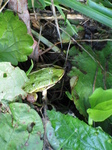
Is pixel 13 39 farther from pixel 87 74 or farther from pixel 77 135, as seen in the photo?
pixel 77 135

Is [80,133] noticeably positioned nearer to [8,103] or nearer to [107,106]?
[107,106]

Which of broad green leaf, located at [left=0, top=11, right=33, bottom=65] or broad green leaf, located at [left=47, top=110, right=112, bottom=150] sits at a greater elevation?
broad green leaf, located at [left=0, top=11, right=33, bottom=65]

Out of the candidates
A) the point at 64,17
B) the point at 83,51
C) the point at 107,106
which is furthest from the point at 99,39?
the point at 107,106

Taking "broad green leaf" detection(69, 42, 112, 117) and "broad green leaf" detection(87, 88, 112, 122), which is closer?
"broad green leaf" detection(87, 88, 112, 122)

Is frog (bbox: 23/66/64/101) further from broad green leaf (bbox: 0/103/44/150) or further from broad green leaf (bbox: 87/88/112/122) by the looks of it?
broad green leaf (bbox: 87/88/112/122)

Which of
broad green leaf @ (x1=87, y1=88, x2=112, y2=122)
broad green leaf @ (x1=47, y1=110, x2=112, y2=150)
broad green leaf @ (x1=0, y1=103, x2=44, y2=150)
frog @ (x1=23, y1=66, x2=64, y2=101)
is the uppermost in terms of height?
broad green leaf @ (x1=87, y1=88, x2=112, y2=122)

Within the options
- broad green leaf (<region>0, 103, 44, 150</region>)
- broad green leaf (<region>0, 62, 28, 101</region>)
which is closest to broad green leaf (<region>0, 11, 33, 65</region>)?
broad green leaf (<region>0, 62, 28, 101</region>)
